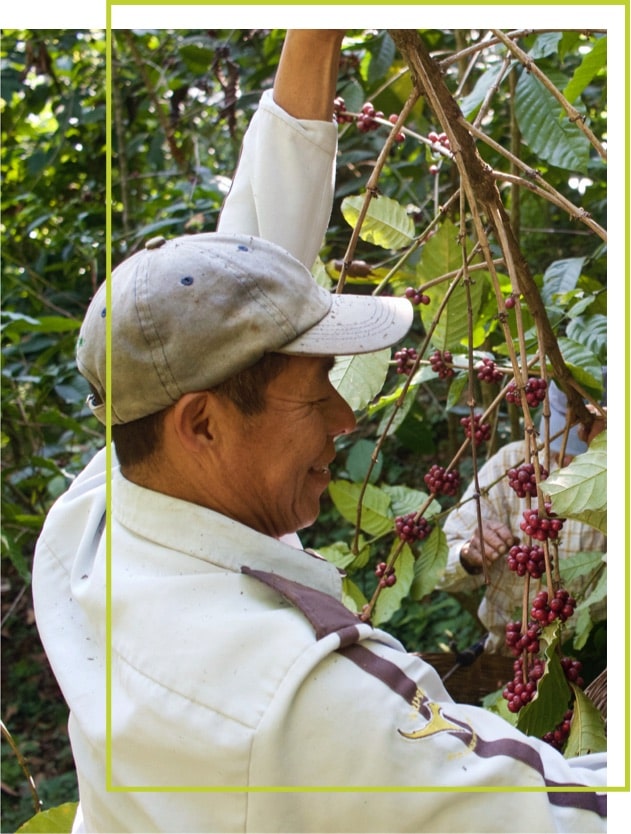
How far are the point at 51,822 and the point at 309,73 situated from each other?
37.1 inches

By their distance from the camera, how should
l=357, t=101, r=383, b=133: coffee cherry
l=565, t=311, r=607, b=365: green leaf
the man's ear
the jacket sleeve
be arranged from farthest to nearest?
l=565, t=311, r=607, b=365: green leaf, l=357, t=101, r=383, b=133: coffee cherry, the man's ear, the jacket sleeve

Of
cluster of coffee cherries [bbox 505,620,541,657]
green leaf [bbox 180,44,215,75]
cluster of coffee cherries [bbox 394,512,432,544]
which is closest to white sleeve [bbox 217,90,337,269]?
cluster of coffee cherries [bbox 394,512,432,544]

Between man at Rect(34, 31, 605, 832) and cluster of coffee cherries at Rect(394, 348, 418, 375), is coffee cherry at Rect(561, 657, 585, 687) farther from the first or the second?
cluster of coffee cherries at Rect(394, 348, 418, 375)

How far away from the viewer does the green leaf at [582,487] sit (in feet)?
3.47

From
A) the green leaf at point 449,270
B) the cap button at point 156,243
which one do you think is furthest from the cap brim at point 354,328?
the green leaf at point 449,270

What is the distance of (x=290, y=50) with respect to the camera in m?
1.16

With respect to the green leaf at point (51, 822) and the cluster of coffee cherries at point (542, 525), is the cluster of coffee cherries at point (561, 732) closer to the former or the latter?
the cluster of coffee cherries at point (542, 525)

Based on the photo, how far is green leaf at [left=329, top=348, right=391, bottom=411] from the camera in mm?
1433

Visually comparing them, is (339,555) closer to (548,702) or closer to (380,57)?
(548,702)

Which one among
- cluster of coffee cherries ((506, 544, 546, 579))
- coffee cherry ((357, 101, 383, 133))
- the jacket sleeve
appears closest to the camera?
the jacket sleeve

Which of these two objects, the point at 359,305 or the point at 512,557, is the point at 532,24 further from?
the point at 512,557

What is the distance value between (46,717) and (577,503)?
236 cm

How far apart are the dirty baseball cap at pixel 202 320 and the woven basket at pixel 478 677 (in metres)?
0.93
